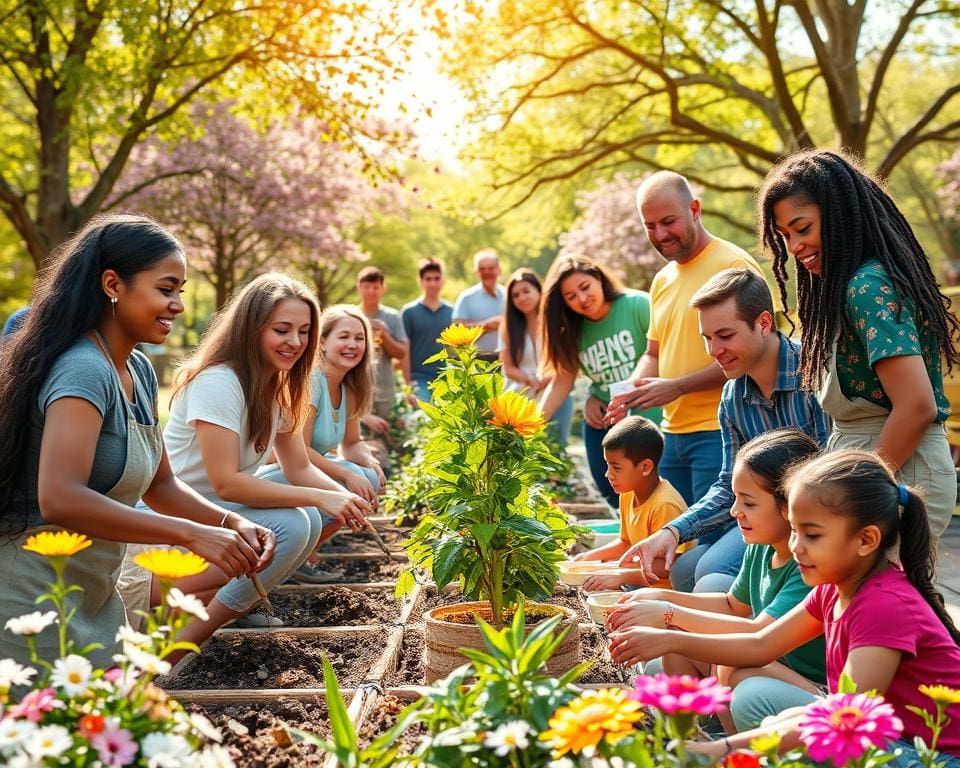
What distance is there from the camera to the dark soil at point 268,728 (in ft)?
8.70

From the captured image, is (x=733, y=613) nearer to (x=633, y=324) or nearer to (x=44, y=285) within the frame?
(x=44, y=285)

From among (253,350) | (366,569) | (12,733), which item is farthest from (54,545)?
(366,569)

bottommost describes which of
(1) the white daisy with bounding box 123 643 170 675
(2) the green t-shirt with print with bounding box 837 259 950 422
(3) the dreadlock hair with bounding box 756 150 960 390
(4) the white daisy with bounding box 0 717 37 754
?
(4) the white daisy with bounding box 0 717 37 754

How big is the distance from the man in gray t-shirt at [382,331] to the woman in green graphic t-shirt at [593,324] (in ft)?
11.6

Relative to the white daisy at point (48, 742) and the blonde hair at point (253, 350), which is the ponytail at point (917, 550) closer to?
the white daisy at point (48, 742)

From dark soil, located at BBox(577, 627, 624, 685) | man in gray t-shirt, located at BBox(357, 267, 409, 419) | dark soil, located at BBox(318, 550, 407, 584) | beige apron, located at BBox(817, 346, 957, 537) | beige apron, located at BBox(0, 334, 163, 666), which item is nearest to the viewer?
beige apron, located at BBox(0, 334, 163, 666)

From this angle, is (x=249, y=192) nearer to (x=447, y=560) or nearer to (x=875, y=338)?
(x=447, y=560)

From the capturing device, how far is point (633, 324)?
5.69 m

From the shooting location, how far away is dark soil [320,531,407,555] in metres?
6.01

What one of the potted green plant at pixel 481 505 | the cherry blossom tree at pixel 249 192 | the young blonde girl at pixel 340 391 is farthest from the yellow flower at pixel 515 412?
the cherry blossom tree at pixel 249 192

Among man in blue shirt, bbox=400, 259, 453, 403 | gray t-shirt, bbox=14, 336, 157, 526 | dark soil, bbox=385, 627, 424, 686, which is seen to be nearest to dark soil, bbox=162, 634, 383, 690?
dark soil, bbox=385, 627, 424, 686

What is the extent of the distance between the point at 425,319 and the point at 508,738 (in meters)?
8.48

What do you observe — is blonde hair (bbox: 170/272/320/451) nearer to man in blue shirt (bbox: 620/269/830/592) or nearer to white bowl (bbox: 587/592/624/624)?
white bowl (bbox: 587/592/624/624)

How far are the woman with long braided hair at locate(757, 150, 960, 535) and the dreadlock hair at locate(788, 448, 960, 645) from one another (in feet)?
1.77
